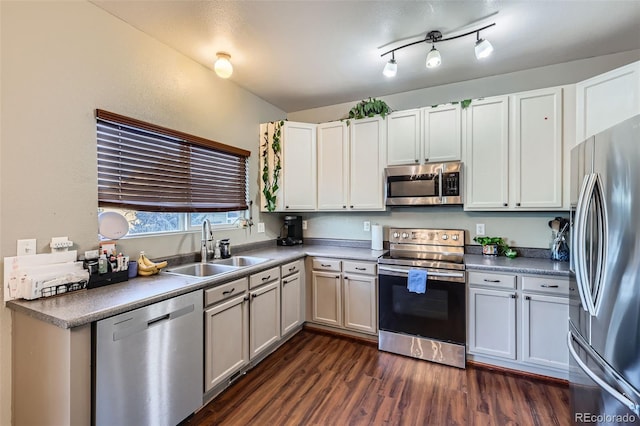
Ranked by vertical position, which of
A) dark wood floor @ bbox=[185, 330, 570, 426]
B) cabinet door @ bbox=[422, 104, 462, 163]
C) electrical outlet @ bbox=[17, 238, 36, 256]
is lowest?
dark wood floor @ bbox=[185, 330, 570, 426]

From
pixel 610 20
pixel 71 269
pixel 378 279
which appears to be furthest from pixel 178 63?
pixel 610 20

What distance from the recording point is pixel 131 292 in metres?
1.68

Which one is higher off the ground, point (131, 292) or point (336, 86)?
Result: point (336, 86)

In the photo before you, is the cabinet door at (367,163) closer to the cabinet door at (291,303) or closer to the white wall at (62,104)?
the cabinet door at (291,303)

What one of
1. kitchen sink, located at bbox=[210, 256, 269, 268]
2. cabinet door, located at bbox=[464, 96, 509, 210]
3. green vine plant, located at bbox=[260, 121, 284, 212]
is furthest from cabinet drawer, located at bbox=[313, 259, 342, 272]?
cabinet door, located at bbox=[464, 96, 509, 210]

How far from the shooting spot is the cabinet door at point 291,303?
2834 millimetres

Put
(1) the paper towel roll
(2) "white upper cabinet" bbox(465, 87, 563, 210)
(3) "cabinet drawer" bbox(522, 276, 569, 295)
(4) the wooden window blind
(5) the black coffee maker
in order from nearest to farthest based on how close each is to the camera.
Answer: (4) the wooden window blind → (3) "cabinet drawer" bbox(522, 276, 569, 295) → (2) "white upper cabinet" bbox(465, 87, 563, 210) → (1) the paper towel roll → (5) the black coffee maker

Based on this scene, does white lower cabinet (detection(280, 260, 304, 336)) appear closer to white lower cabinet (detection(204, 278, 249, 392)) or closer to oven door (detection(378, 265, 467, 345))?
white lower cabinet (detection(204, 278, 249, 392))

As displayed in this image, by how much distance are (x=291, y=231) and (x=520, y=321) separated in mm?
2585

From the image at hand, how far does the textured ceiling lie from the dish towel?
1930 mm

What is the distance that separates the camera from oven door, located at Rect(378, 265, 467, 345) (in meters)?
2.48

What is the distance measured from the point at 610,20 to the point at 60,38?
370 centimetres

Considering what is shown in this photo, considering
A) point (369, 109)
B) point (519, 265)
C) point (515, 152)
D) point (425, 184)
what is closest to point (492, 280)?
point (519, 265)

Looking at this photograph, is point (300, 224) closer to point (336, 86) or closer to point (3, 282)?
point (336, 86)
